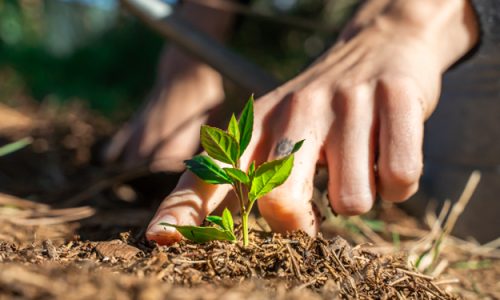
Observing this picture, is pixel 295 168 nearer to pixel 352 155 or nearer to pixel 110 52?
pixel 352 155

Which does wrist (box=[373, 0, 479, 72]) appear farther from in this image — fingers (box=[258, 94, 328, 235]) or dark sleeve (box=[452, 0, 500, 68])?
fingers (box=[258, 94, 328, 235])

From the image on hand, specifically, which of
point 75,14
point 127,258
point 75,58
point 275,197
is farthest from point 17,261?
point 75,14

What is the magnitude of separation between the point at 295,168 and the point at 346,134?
0.45 feet

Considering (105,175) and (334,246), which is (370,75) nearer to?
(334,246)

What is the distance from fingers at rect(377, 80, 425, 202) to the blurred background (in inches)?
124

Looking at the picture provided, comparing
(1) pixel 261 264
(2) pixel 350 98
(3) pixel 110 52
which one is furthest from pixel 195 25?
(3) pixel 110 52

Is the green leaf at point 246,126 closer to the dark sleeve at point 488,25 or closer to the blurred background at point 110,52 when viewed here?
the dark sleeve at point 488,25

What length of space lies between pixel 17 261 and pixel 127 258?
16 centimetres

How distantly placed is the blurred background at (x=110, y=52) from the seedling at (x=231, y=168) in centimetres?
329

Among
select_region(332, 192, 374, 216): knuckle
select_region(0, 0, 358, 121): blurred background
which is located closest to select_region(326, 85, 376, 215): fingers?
select_region(332, 192, 374, 216): knuckle

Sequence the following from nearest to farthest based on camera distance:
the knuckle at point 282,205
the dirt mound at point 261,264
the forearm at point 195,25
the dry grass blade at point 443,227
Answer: the dirt mound at point 261,264 → the knuckle at point 282,205 → the dry grass blade at point 443,227 → the forearm at point 195,25

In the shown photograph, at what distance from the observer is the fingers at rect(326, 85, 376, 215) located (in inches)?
47.0

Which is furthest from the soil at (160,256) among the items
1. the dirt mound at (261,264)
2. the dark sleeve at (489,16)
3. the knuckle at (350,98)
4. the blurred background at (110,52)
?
the blurred background at (110,52)

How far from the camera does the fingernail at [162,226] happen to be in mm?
1013
